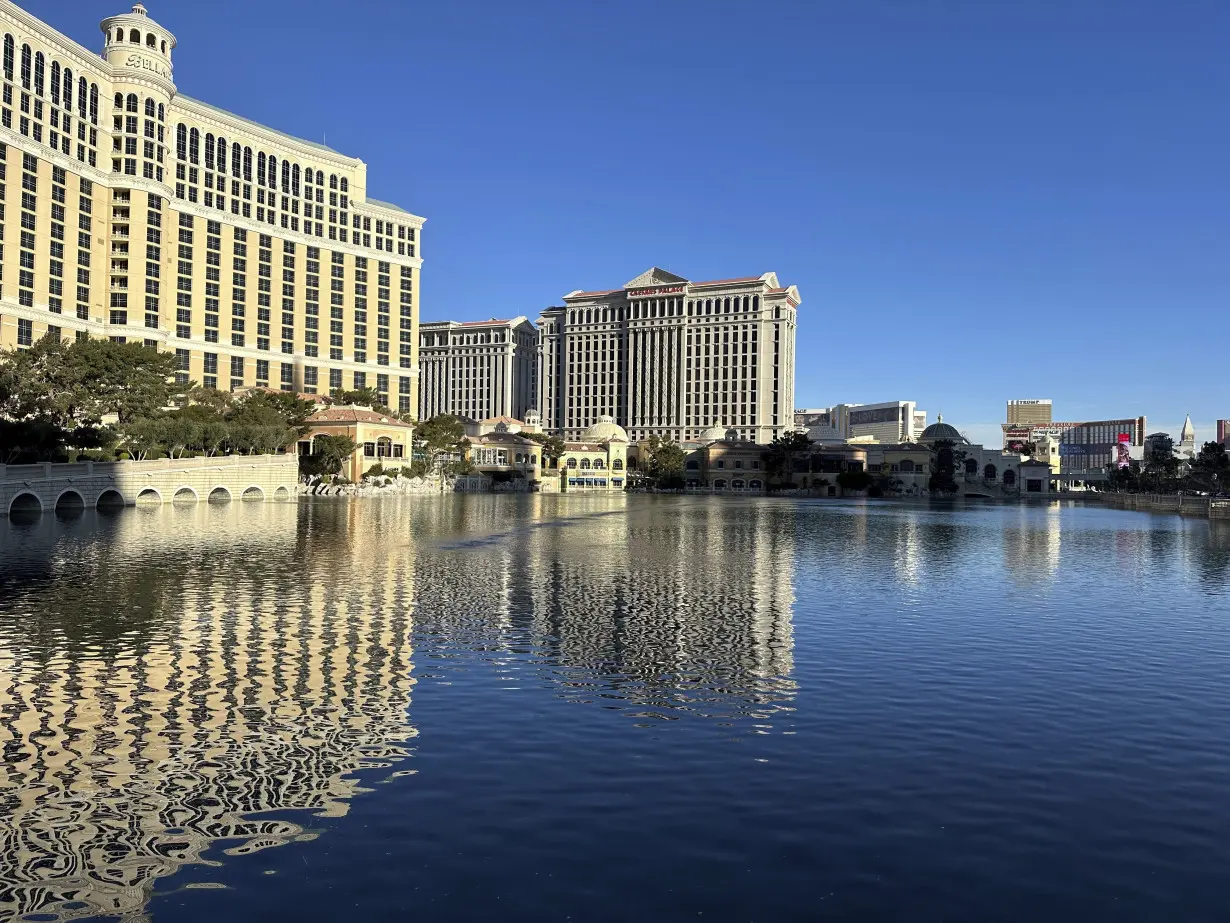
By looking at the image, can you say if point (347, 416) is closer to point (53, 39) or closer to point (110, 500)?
point (110, 500)

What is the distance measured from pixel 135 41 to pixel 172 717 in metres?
162

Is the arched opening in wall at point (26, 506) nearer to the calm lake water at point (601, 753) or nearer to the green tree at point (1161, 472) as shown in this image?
the calm lake water at point (601, 753)

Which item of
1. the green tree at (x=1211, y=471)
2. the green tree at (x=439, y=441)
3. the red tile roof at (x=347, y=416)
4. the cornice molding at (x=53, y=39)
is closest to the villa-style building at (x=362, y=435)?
the red tile roof at (x=347, y=416)

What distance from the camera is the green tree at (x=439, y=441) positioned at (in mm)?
154500

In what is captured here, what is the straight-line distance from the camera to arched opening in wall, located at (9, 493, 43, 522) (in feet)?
235

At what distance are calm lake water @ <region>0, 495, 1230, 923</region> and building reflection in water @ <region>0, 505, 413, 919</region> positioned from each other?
8 centimetres

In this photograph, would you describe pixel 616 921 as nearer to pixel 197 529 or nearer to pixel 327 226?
pixel 197 529

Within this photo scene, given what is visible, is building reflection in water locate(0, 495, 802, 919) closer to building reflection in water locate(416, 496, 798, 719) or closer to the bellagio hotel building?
building reflection in water locate(416, 496, 798, 719)

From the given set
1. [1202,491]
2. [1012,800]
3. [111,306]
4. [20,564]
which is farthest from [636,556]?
[1202,491]

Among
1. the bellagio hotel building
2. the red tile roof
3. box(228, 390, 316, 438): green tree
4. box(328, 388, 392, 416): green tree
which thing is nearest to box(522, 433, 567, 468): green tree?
the bellagio hotel building

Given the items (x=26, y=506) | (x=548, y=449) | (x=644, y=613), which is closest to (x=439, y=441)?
(x=548, y=449)

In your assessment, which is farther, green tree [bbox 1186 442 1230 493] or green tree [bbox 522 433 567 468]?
green tree [bbox 522 433 567 468]

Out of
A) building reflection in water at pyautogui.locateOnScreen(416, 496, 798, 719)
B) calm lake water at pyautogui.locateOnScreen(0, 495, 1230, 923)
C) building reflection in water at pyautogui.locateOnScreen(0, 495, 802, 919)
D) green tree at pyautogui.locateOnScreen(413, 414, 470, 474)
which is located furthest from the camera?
green tree at pyautogui.locateOnScreen(413, 414, 470, 474)

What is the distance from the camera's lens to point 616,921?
10719 mm
